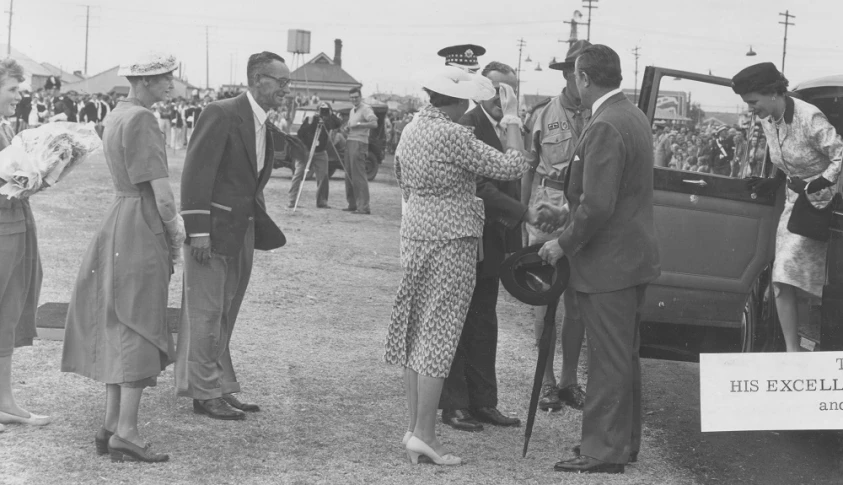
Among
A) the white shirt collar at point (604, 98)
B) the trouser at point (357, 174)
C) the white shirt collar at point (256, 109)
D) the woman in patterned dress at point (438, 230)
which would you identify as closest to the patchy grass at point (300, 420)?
the woman in patterned dress at point (438, 230)

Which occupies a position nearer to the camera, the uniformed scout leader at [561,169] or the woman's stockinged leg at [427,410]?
the woman's stockinged leg at [427,410]

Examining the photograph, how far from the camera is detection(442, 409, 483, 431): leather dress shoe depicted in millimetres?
5578

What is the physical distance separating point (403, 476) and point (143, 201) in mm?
1806

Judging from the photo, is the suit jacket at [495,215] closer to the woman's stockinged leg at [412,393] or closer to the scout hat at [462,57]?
the scout hat at [462,57]

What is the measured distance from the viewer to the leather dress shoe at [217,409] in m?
5.50

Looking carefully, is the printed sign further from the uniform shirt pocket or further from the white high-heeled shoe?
the uniform shirt pocket

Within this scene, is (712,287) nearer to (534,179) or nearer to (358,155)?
(534,179)

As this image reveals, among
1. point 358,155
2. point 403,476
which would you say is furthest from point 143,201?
point 358,155

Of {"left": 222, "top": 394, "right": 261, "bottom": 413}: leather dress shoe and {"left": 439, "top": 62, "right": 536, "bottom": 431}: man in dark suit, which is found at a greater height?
{"left": 439, "top": 62, "right": 536, "bottom": 431}: man in dark suit

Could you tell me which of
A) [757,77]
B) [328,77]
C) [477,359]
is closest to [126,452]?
[477,359]

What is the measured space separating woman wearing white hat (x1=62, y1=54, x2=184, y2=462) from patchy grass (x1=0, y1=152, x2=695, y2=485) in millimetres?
305

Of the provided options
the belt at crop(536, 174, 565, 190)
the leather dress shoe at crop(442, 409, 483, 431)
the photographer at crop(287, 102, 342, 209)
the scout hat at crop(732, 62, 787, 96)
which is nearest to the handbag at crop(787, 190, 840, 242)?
the scout hat at crop(732, 62, 787, 96)

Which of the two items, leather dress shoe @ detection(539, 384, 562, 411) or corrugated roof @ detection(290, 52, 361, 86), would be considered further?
corrugated roof @ detection(290, 52, 361, 86)

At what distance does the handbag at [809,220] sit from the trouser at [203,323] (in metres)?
3.14
